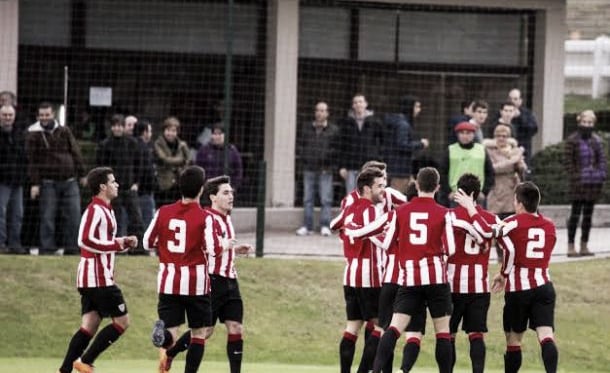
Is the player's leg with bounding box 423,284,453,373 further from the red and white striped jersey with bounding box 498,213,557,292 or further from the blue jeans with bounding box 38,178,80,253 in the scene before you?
the blue jeans with bounding box 38,178,80,253

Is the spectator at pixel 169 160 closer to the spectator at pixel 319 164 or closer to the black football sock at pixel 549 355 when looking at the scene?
the spectator at pixel 319 164

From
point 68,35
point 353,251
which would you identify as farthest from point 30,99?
point 353,251

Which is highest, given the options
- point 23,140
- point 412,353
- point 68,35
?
point 68,35

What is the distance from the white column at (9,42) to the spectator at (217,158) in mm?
2950

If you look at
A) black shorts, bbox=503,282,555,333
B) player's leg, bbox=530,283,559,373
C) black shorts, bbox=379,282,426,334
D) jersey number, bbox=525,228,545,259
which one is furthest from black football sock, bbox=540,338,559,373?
black shorts, bbox=379,282,426,334

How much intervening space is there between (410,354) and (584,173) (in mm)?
7200

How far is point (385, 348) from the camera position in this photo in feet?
44.2

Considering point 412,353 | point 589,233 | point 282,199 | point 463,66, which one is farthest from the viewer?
point 463,66

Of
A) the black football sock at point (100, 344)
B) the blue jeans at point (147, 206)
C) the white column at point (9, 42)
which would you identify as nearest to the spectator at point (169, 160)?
the blue jeans at point (147, 206)

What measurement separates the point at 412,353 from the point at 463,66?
11617 mm

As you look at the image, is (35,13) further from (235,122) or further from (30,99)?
(235,122)

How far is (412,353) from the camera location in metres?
13.7

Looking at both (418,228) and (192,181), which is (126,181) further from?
(418,228)

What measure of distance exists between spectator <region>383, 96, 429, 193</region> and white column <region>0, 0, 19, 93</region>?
4.95m
